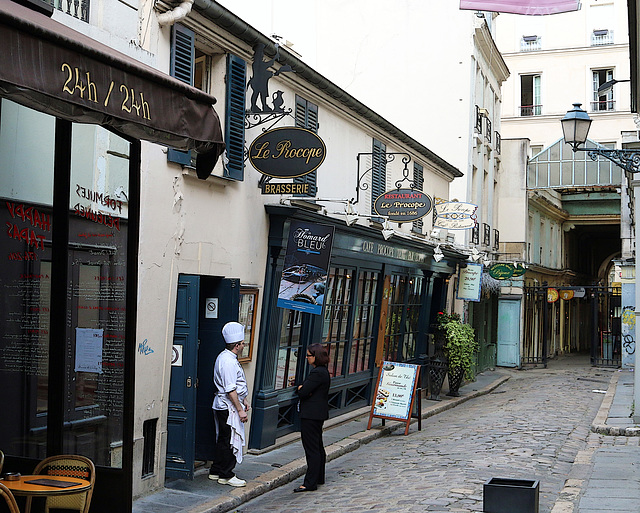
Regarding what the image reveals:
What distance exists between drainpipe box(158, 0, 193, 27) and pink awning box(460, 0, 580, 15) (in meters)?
3.09

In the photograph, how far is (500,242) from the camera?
3212 centimetres

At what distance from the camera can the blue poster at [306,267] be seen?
37.0 ft

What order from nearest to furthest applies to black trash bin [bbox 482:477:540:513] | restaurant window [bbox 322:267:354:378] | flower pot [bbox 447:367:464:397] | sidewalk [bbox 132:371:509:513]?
black trash bin [bbox 482:477:540:513]
sidewalk [bbox 132:371:509:513]
restaurant window [bbox 322:267:354:378]
flower pot [bbox 447:367:464:397]

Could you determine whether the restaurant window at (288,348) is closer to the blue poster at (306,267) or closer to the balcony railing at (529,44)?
Result: the blue poster at (306,267)

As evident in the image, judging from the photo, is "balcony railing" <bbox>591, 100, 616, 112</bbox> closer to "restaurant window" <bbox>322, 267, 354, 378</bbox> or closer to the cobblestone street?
the cobblestone street

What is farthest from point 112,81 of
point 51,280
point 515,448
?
point 515,448

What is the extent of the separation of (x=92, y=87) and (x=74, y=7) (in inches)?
120

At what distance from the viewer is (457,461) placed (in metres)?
11.1

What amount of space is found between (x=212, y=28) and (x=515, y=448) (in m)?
7.08

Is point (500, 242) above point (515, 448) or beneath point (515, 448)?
above

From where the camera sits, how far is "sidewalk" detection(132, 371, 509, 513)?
8344 millimetres

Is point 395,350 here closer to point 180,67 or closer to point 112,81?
point 180,67

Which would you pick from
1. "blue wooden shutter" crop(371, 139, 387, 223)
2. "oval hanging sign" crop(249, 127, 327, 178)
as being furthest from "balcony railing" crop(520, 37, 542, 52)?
"oval hanging sign" crop(249, 127, 327, 178)

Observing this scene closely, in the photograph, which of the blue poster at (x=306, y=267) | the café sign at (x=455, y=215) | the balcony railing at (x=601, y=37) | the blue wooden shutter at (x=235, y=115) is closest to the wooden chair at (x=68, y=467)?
the blue wooden shutter at (x=235, y=115)
